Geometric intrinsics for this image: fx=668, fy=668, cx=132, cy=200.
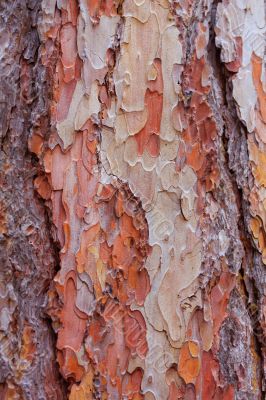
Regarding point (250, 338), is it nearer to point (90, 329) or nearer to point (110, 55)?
point (90, 329)

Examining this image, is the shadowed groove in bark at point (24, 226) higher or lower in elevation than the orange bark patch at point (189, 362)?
higher

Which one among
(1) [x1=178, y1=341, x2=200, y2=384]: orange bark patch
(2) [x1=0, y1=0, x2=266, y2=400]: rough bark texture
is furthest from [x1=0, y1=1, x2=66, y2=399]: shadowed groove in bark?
(1) [x1=178, y1=341, x2=200, y2=384]: orange bark patch

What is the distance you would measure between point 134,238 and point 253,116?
0.24m

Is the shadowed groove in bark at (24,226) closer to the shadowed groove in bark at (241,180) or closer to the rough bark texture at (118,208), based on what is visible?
the rough bark texture at (118,208)

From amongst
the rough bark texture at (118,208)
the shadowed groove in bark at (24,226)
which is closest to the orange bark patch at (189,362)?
the rough bark texture at (118,208)

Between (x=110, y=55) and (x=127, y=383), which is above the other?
(x=110, y=55)

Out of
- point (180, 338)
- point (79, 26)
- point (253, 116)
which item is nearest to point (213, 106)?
point (253, 116)

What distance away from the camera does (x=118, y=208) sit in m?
0.85

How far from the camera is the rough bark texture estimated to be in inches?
32.5

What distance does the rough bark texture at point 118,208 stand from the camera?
827 mm

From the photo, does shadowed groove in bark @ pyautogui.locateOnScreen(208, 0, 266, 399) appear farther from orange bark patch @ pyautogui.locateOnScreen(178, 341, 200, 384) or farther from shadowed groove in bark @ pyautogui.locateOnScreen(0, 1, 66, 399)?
shadowed groove in bark @ pyautogui.locateOnScreen(0, 1, 66, 399)

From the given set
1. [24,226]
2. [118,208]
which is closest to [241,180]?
[118,208]

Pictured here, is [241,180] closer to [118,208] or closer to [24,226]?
[118,208]

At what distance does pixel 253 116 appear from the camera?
0.93 meters
